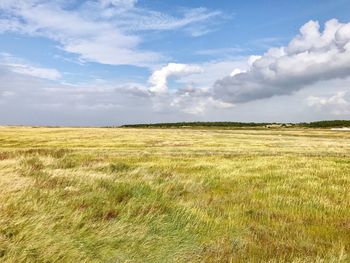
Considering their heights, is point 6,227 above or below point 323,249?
above

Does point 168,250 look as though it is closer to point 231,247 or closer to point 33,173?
point 231,247

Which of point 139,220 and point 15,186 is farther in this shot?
point 15,186

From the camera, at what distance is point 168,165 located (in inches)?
1056

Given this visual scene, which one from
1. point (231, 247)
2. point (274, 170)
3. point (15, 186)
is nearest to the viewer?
point (231, 247)

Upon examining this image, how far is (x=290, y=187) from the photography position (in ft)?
60.0

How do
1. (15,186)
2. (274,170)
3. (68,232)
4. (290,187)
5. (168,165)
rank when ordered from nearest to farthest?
(68,232)
(15,186)
(290,187)
(274,170)
(168,165)

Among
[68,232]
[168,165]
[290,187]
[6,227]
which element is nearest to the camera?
[6,227]

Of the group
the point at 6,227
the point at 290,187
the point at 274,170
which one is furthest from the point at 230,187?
the point at 6,227

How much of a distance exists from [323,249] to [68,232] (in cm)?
541

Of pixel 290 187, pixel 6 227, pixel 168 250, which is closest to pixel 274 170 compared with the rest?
pixel 290 187

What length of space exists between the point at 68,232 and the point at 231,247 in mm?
3343

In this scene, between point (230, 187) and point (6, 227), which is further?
point (230, 187)

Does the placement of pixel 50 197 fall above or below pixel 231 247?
above

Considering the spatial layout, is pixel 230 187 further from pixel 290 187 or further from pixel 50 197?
pixel 50 197
